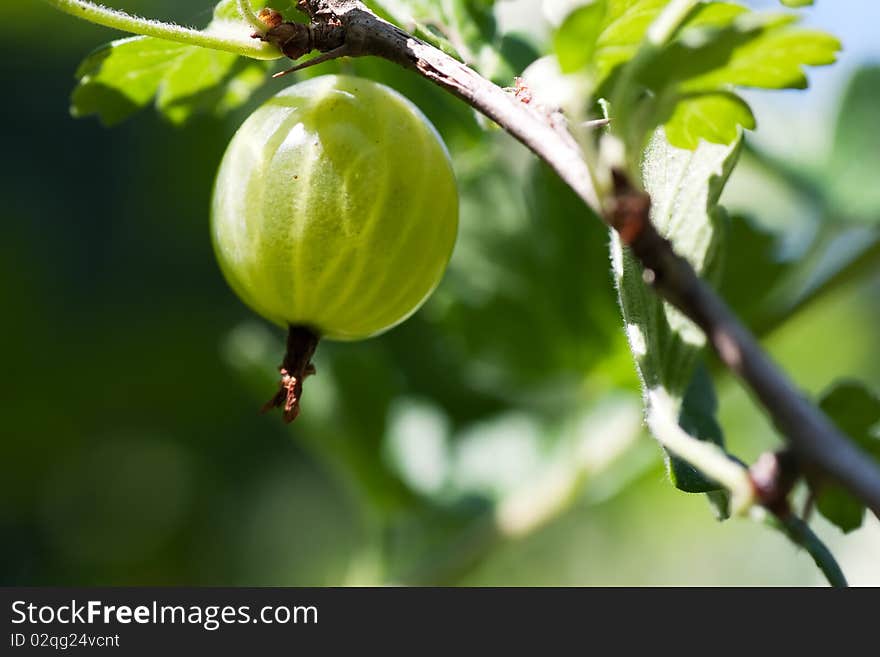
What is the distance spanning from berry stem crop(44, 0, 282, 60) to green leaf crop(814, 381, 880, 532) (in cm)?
55

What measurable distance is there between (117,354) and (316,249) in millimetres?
1247

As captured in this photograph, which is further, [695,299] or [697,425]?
[697,425]

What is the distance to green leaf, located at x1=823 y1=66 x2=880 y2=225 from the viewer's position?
5.14 feet

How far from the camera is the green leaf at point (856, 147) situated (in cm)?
157

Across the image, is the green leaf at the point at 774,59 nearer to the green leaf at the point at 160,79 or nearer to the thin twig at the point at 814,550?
the thin twig at the point at 814,550

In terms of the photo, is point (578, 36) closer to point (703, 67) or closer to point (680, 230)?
point (703, 67)

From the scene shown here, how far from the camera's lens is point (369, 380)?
5.16ft

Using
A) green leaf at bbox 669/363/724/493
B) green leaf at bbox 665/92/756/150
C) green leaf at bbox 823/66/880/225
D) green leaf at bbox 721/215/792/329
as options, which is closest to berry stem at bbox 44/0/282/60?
green leaf at bbox 665/92/756/150

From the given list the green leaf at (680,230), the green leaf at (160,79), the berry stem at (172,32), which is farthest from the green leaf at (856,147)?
the berry stem at (172,32)

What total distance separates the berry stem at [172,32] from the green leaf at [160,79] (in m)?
0.13

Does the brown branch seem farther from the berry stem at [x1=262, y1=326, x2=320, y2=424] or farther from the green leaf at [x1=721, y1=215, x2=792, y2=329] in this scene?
the green leaf at [x1=721, y1=215, x2=792, y2=329]

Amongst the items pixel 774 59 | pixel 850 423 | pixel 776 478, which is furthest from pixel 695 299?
pixel 850 423

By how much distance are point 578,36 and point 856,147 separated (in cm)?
128

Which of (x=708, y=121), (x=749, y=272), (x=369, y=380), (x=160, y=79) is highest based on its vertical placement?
(x=708, y=121)
